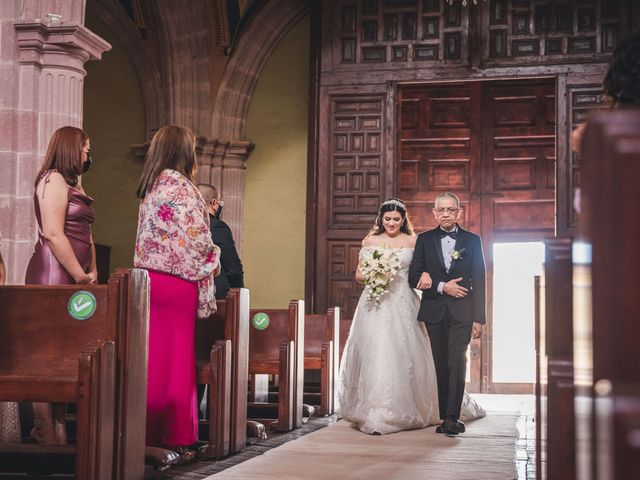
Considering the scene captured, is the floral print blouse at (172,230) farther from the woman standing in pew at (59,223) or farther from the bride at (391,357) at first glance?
the bride at (391,357)

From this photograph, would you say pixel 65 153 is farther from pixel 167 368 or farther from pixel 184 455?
pixel 184 455

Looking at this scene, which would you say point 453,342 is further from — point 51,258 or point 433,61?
point 433,61

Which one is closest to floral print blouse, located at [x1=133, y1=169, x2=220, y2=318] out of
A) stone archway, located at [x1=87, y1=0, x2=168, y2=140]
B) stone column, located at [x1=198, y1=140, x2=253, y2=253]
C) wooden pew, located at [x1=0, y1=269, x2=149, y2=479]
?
wooden pew, located at [x1=0, y1=269, x2=149, y2=479]

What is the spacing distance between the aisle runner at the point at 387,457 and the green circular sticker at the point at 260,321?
0.87 meters

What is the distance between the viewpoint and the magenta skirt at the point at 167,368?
15.9 feet

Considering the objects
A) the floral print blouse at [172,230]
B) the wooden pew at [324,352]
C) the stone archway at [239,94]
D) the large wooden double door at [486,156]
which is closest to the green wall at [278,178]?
the stone archway at [239,94]

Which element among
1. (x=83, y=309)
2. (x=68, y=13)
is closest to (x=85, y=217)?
(x=83, y=309)

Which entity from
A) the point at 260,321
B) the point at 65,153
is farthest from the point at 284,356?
the point at 65,153

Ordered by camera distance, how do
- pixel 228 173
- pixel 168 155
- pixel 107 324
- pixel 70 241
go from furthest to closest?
1. pixel 228 173
2. pixel 70 241
3. pixel 168 155
4. pixel 107 324

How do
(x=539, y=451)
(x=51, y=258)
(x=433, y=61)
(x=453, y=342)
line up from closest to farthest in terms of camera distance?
(x=539, y=451) → (x=51, y=258) → (x=453, y=342) → (x=433, y=61)

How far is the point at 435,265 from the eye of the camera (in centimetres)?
692

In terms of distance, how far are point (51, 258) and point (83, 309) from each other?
1186 mm

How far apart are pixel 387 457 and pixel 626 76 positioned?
3.43 m

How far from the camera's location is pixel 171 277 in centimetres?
487
